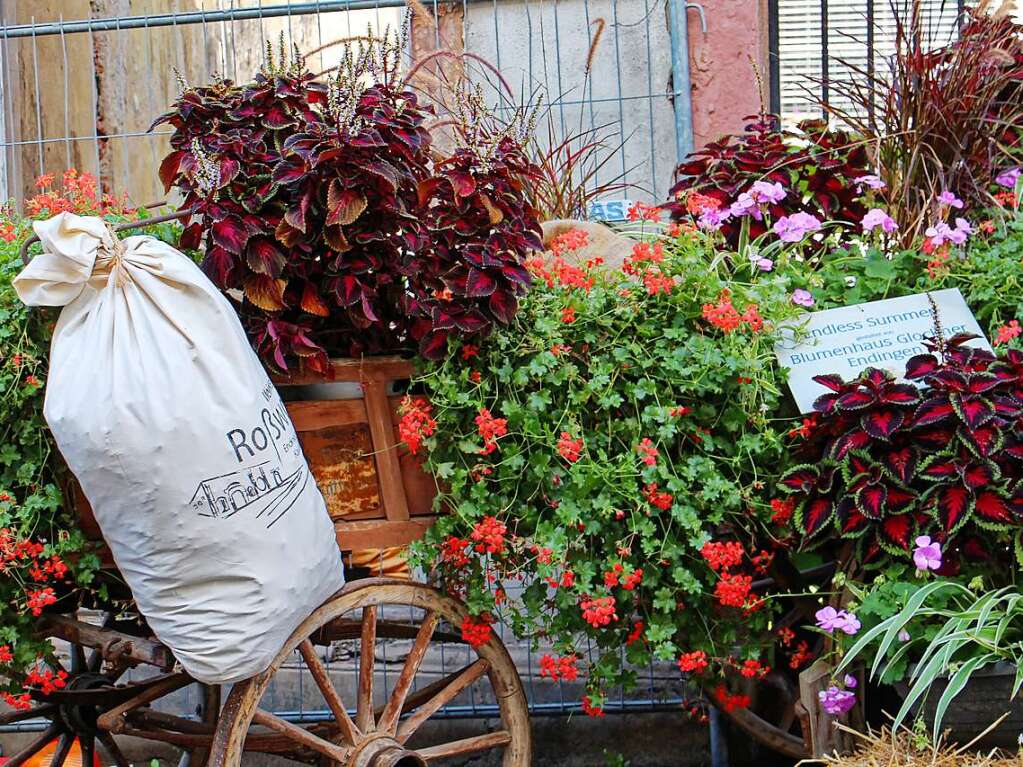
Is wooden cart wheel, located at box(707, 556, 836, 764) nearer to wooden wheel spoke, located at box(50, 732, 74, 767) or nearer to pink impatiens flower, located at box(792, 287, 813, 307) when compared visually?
pink impatiens flower, located at box(792, 287, 813, 307)

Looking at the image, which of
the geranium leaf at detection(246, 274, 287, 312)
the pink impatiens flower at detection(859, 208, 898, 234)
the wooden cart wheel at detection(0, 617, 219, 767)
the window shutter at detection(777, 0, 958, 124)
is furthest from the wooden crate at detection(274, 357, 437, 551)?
the window shutter at detection(777, 0, 958, 124)

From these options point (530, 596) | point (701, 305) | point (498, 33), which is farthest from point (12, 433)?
point (498, 33)

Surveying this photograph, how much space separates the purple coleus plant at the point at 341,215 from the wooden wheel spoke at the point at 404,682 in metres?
0.60

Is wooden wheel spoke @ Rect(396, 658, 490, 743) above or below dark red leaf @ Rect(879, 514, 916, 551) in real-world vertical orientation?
below

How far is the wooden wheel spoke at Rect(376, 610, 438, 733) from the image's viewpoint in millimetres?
2449

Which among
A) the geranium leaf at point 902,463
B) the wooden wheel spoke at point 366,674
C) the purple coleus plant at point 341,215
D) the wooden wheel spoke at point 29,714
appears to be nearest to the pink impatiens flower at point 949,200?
the geranium leaf at point 902,463

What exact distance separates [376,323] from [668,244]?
29.3 inches

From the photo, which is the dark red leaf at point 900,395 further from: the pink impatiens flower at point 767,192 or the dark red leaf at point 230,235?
the dark red leaf at point 230,235

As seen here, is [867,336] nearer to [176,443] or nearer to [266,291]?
[266,291]

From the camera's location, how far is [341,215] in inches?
86.1

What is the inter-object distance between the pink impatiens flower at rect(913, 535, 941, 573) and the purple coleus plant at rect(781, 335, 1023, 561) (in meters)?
0.04

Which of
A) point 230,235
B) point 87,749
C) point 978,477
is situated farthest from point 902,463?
point 87,749

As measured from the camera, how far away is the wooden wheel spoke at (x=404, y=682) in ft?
8.04

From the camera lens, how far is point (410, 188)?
7.67 feet
